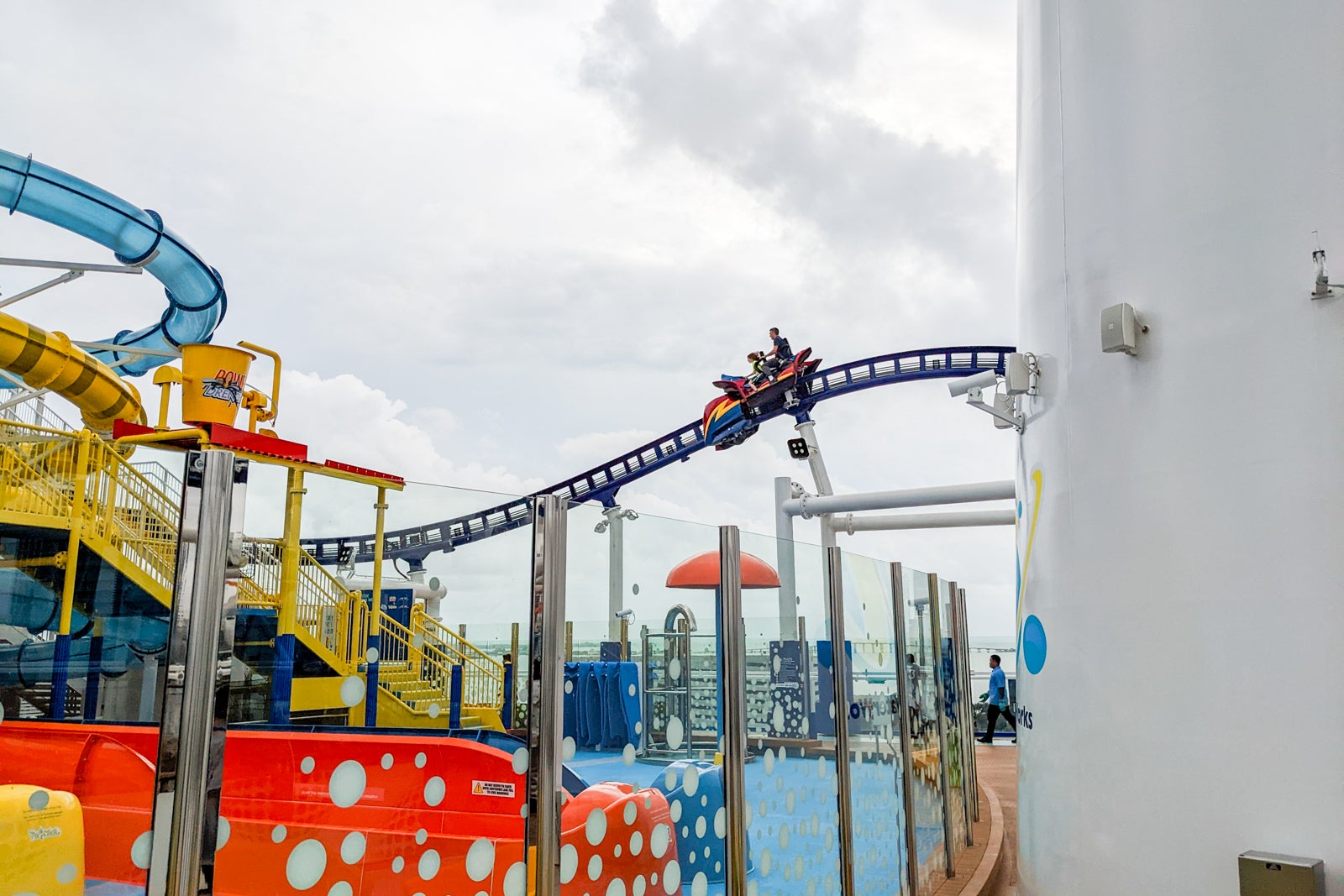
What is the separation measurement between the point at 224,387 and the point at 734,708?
5953 mm

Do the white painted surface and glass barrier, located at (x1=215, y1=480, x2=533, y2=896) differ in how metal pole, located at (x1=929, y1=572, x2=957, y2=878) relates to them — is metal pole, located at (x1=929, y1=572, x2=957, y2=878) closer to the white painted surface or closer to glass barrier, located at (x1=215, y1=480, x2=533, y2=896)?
the white painted surface

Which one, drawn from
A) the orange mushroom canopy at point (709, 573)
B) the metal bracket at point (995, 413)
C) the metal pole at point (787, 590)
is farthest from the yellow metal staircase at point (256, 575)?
the metal bracket at point (995, 413)

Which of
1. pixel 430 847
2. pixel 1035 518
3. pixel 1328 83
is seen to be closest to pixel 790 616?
pixel 1035 518

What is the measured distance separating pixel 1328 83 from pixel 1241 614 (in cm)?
203

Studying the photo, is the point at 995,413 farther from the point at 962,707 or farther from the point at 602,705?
the point at 962,707

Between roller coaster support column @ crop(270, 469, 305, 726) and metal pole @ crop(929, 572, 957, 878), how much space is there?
6.05 meters

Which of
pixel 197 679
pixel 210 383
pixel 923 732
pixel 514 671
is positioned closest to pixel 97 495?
pixel 197 679

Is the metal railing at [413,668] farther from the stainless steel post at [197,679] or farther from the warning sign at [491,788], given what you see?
the stainless steel post at [197,679]

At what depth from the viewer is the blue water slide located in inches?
413

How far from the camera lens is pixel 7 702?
1.89 metres

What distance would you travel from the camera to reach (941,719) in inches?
305

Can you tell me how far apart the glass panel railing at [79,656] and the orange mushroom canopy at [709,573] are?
1864 millimetres

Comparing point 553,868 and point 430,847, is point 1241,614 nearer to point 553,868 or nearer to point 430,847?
point 553,868

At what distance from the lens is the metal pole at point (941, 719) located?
Result: 7242 millimetres
